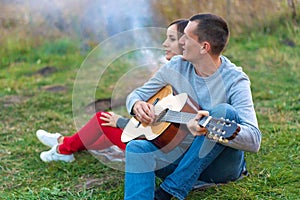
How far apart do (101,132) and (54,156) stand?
473 millimetres

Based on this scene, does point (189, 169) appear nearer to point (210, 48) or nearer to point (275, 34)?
point (210, 48)

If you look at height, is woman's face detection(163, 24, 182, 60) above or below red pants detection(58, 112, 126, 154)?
above

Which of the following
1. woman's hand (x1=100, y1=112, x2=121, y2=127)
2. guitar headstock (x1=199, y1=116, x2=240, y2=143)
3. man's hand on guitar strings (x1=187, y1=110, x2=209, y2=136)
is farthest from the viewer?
woman's hand (x1=100, y1=112, x2=121, y2=127)

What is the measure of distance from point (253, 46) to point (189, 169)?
451 centimetres

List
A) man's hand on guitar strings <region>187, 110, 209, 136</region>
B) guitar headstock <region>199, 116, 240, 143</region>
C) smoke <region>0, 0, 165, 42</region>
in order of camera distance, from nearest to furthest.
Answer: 1. guitar headstock <region>199, 116, 240, 143</region>
2. man's hand on guitar strings <region>187, 110, 209, 136</region>
3. smoke <region>0, 0, 165, 42</region>

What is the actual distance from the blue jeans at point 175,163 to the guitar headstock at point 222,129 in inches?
7.6

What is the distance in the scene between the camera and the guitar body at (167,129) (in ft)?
9.75

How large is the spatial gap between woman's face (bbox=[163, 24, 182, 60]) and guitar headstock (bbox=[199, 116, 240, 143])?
1.16 meters

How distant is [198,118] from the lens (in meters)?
2.62

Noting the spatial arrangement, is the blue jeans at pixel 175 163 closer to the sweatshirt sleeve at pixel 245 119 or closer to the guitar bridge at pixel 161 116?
the sweatshirt sleeve at pixel 245 119

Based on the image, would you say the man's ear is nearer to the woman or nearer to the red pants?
the woman

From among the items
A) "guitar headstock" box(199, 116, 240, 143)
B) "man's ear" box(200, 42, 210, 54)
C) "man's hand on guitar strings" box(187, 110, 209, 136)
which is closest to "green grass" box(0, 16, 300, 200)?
"man's hand on guitar strings" box(187, 110, 209, 136)

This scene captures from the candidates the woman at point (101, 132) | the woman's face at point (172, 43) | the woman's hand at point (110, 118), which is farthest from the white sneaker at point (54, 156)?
the woman's face at point (172, 43)

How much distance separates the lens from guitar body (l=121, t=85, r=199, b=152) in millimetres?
2973
